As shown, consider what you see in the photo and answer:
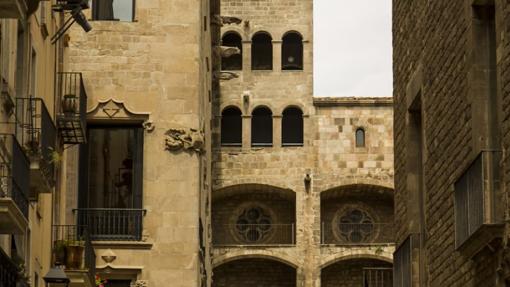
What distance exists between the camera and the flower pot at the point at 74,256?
26.4 m

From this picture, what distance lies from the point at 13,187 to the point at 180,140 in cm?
1537

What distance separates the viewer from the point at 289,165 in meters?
56.6

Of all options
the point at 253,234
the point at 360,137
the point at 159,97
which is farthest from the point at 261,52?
the point at 159,97

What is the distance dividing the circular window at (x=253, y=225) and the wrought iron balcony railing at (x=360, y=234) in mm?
1987

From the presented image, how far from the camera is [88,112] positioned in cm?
3247

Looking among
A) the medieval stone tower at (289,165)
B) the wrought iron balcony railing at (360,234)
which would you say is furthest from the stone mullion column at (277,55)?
the wrought iron balcony railing at (360,234)

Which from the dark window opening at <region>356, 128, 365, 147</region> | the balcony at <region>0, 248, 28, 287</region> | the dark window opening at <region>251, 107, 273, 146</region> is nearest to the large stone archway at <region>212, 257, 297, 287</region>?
the dark window opening at <region>251, 107, 273, 146</region>

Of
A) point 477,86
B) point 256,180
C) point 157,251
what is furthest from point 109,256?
point 256,180

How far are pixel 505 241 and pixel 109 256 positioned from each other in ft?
56.5

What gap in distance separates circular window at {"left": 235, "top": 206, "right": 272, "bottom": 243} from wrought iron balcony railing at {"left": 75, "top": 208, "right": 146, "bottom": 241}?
24.4 meters

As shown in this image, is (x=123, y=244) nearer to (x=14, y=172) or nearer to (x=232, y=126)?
(x=14, y=172)

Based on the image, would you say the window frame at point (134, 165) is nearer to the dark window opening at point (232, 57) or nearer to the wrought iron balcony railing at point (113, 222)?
the wrought iron balcony railing at point (113, 222)

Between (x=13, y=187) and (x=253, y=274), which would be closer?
(x=13, y=187)

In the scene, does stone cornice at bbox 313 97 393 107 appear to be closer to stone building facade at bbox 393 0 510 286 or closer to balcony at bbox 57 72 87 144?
balcony at bbox 57 72 87 144
